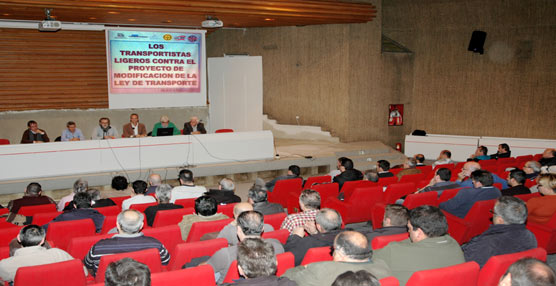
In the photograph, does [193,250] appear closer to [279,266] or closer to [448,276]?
[279,266]

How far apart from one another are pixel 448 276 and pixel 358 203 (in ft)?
10.4

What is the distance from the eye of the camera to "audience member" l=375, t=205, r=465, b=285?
3088 millimetres

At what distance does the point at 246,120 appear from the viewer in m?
12.7

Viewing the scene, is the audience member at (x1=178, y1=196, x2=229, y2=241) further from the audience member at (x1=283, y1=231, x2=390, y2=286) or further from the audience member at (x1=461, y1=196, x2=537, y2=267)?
the audience member at (x1=461, y1=196, x2=537, y2=267)

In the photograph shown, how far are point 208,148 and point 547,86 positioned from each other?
27.3ft

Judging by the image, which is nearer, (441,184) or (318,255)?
(318,255)

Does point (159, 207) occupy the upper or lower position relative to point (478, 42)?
lower

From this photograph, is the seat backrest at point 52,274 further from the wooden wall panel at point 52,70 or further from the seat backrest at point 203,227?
the wooden wall panel at point 52,70

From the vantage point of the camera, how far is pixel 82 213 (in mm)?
4582

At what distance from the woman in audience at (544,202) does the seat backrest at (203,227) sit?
3.11 m

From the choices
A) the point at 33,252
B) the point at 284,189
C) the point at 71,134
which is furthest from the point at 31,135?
the point at 33,252

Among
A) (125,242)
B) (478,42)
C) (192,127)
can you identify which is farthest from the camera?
(478,42)

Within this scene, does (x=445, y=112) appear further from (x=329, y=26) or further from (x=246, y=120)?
(x=246, y=120)

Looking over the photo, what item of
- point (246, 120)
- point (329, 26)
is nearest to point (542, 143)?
point (329, 26)
